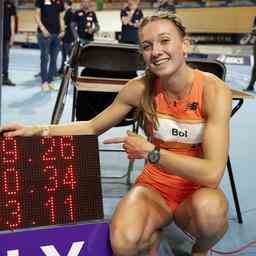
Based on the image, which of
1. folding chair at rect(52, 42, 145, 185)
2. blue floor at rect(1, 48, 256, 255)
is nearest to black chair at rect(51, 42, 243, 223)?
folding chair at rect(52, 42, 145, 185)

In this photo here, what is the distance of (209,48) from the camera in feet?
46.7

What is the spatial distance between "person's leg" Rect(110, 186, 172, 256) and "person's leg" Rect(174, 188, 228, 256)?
88mm

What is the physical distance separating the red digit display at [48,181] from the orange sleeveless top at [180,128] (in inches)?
11.4

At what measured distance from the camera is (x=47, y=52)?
22.5 ft

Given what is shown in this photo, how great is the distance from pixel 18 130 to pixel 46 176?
22cm

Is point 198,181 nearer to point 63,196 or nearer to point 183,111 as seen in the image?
point 183,111

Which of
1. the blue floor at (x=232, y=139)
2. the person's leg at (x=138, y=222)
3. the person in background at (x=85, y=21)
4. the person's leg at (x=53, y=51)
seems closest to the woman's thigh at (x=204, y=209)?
the person's leg at (x=138, y=222)

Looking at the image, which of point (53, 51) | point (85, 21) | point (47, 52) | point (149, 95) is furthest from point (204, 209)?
point (85, 21)

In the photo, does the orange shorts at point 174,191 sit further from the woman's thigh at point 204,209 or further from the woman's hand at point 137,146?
the woman's hand at point 137,146

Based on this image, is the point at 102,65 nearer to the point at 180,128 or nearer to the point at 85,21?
the point at 180,128

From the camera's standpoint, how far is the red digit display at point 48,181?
151 centimetres

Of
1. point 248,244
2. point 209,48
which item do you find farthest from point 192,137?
point 209,48

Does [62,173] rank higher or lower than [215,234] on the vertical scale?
higher

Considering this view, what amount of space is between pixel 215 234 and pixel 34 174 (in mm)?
699
